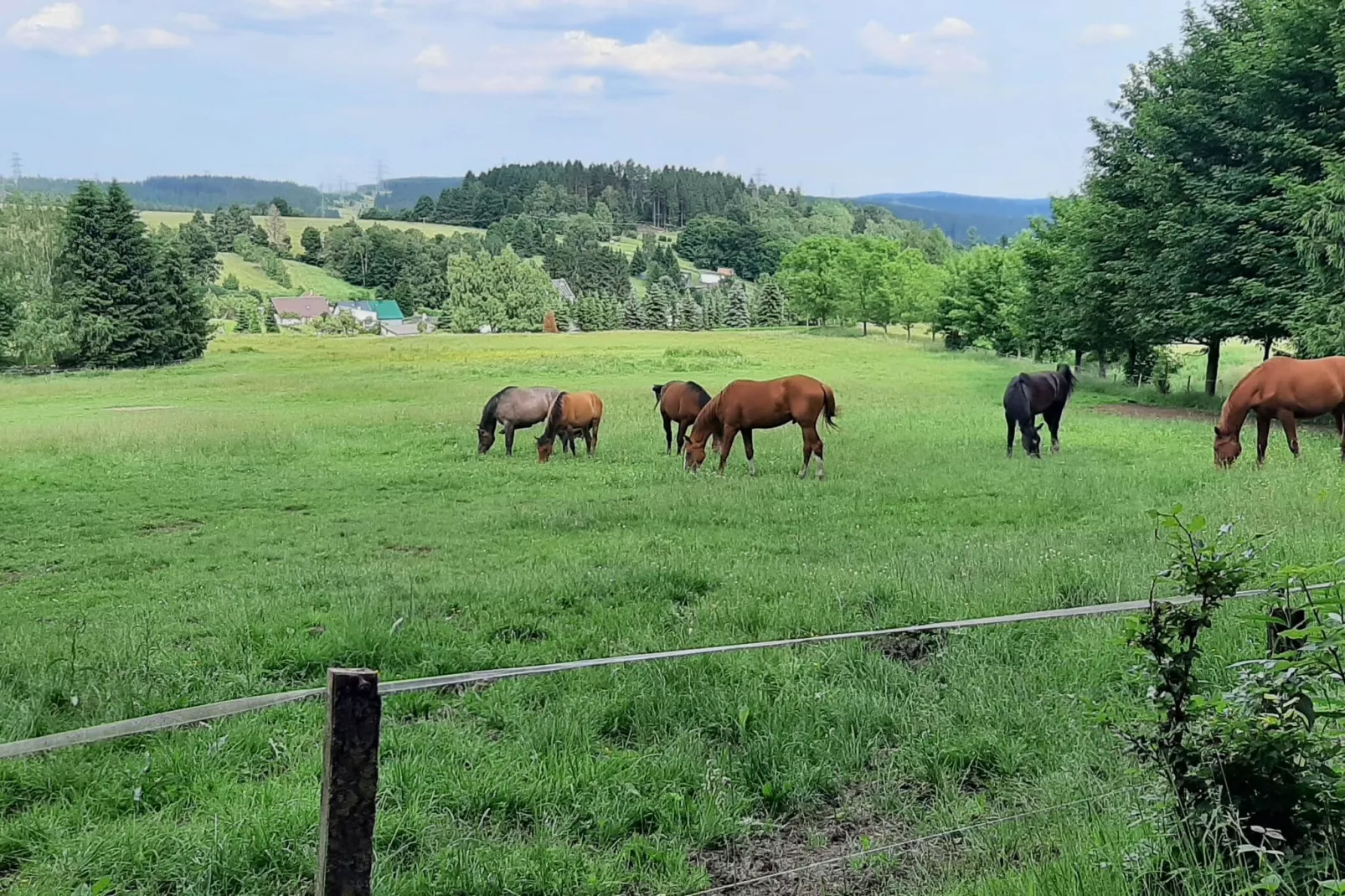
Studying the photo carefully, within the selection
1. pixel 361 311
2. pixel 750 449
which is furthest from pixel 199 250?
pixel 750 449

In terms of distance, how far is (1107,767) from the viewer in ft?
11.6

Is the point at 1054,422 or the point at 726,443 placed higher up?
the point at 1054,422

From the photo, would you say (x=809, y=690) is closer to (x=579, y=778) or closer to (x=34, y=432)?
(x=579, y=778)

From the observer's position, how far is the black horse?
14.7 m

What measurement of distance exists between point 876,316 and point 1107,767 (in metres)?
55.2

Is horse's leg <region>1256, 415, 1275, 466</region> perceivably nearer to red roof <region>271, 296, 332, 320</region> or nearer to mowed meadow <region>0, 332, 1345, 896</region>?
mowed meadow <region>0, 332, 1345, 896</region>

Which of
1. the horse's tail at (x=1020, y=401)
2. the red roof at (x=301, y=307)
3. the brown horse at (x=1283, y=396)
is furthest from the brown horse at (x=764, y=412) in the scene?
the red roof at (x=301, y=307)

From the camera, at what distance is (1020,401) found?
583 inches

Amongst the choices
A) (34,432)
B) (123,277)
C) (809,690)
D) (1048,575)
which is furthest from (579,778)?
(123,277)

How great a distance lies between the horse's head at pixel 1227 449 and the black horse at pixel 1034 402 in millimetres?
2684

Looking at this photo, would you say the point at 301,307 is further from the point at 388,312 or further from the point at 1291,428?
the point at 1291,428

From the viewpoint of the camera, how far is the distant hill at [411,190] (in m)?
138

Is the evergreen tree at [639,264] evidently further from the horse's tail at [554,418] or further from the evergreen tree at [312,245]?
the horse's tail at [554,418]

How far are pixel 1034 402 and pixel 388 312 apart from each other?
2408 inches
